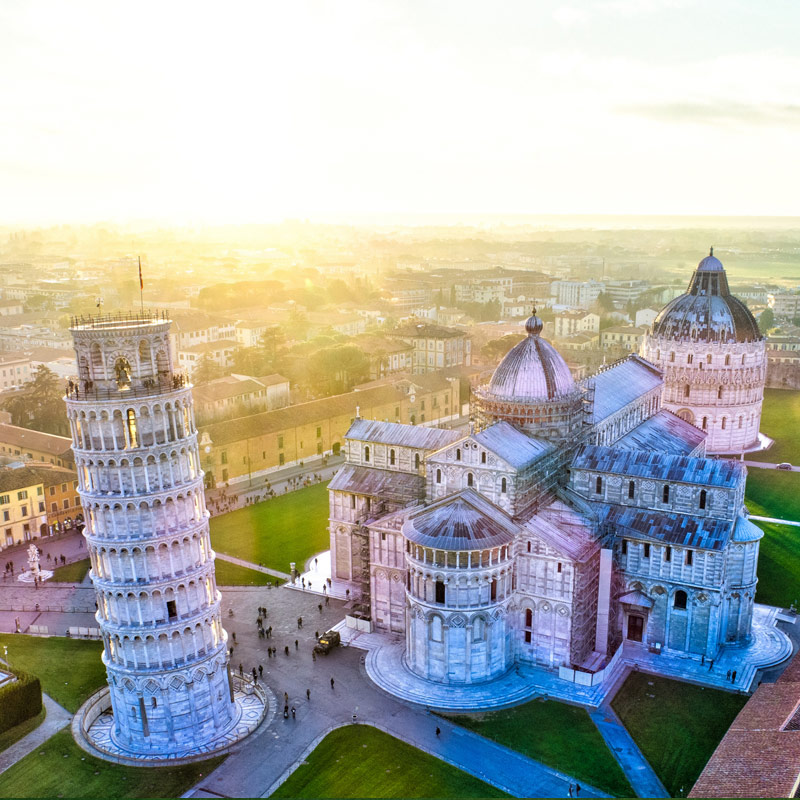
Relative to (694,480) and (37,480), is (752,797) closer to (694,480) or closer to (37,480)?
(694,480)

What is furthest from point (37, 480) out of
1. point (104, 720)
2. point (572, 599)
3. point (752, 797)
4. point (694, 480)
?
point (752, 797)

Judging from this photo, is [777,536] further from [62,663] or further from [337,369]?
[337,369]

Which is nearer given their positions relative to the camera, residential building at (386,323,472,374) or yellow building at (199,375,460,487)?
yellow building at (199,375,460,487)

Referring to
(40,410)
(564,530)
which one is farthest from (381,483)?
(40,410)

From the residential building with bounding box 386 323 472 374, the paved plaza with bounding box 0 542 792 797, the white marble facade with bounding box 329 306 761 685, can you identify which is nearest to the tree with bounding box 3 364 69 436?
the paved plaza with bounding box 0 542 792 797

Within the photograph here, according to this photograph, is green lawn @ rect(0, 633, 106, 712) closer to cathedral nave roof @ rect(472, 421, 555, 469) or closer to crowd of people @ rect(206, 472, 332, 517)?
crowd of people @ rect(206, 472, 332, 517)

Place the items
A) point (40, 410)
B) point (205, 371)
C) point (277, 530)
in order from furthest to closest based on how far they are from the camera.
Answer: point (205, 371)
point (40, 410)
point (277, 530)

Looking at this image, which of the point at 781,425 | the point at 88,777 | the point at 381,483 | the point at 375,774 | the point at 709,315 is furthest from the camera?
the point at 781,425
